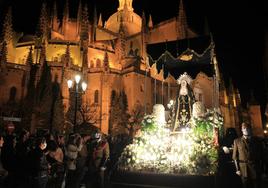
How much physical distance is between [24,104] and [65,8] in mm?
23176

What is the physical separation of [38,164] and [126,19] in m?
54.0

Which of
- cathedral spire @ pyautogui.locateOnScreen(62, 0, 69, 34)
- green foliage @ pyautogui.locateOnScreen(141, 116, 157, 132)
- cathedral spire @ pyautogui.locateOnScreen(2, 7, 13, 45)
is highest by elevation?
cathedral spire @ pyautogui.locateOnScreen(62, 0, 69, 34)

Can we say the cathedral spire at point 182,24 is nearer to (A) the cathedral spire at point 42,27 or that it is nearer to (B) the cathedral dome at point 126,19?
(B) the cathedral dome at point 126,19

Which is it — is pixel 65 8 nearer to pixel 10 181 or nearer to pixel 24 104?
pixel 24 104

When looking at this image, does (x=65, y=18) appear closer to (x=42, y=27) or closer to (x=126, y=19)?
(x=42, y=27)

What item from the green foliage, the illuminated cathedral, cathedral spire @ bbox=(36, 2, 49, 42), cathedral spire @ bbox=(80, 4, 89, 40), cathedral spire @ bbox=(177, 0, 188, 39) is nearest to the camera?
the green foliage

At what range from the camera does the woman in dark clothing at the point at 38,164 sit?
5.89m

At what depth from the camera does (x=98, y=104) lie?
37.6 meters

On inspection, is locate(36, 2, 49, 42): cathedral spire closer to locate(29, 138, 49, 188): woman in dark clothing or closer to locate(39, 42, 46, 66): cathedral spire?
locate(39, 42, 46, 66): cathedral spire

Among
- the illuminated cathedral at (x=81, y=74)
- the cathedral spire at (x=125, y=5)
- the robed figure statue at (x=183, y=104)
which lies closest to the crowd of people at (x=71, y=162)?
the robed figure statue at (x=183, y=104)

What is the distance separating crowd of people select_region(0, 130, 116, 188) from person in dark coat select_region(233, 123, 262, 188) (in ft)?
Result: 14.0

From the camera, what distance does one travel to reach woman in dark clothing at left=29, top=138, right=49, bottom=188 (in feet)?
19.3

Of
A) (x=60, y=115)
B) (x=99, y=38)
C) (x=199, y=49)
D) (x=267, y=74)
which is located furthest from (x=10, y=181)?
(x=99, y=38)

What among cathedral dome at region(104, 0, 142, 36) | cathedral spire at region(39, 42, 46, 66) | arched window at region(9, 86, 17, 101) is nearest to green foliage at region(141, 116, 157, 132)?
cathedral spire at region(39, 42, 46, 66)
